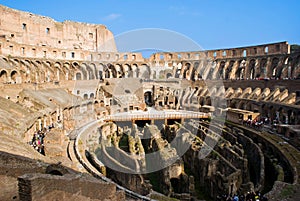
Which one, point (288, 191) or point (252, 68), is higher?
point (252, 68)

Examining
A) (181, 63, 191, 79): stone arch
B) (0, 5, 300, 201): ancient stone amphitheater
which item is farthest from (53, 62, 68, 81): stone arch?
(181, 63, 191, 79): stone arch

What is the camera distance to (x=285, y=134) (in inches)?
659

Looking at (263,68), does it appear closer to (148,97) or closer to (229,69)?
(229,69)

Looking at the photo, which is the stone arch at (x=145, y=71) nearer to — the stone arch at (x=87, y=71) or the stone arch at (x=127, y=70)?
the stone arch at (x=127, y=70)

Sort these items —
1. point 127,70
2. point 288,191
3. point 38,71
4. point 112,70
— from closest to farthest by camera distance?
point 288,191
point 38,71
point 112,70
point 127,70

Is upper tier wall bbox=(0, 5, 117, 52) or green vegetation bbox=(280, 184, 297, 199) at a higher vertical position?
upper tier wall bbox=(0, 5, 117, 52)

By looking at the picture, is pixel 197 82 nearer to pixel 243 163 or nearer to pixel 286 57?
pixel 286 57

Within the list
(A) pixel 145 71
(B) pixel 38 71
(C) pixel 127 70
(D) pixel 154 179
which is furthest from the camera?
(A) pixel 145 71

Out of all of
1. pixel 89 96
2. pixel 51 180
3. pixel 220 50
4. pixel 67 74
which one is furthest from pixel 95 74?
pixel 51 180

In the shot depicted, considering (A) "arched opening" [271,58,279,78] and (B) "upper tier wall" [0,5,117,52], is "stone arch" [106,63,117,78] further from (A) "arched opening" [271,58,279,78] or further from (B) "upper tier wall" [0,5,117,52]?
(A) "arched opening" [271,58,279,78]

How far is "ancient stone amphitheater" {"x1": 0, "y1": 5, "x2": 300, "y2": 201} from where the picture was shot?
9273mm

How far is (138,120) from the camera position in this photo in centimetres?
2648

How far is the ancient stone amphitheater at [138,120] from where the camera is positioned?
9273 millimetres

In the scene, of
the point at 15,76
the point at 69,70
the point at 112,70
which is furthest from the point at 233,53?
the point at 15,76
